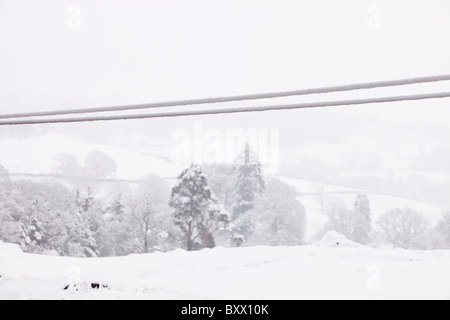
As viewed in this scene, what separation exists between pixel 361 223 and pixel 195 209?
3664cm

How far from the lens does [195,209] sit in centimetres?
3781

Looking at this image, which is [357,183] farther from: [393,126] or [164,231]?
[164,231]

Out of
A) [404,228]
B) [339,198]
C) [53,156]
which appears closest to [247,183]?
[404,228]

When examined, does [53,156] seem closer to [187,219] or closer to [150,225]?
[150,225]

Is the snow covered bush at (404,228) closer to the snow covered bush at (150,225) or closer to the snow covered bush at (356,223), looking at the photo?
the snow covered bush at (356,223)

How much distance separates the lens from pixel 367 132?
17350cm

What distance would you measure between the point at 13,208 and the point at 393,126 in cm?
16814

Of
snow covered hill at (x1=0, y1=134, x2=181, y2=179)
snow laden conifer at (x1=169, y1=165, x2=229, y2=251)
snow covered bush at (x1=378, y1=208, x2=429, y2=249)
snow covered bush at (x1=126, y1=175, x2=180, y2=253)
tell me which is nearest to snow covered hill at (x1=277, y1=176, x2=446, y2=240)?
snow covered bush at (x1=378, y1=208, x2=429, y2=249)

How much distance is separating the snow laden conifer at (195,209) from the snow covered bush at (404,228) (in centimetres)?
3816

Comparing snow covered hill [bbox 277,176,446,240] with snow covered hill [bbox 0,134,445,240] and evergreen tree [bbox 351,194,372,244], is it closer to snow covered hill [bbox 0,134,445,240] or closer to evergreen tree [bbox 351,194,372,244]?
snow covered hill [bbox 0,134,445,240]

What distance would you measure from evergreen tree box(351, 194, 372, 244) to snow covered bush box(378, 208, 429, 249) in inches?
169

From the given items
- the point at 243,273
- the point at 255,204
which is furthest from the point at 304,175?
the point at 243,273

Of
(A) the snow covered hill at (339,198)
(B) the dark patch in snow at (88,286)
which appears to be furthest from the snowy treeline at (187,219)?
(B) the dark patch in snow at (88,286)

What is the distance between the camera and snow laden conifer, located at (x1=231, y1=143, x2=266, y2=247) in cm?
5803
